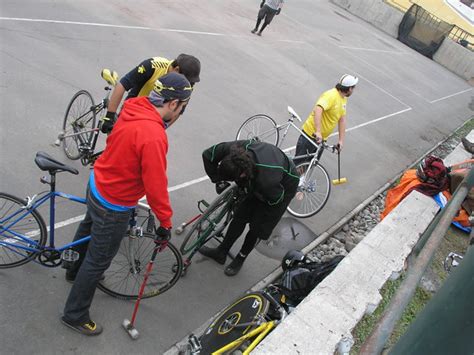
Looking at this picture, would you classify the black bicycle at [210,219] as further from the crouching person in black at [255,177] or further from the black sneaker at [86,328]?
the black sneaker at [86,328]

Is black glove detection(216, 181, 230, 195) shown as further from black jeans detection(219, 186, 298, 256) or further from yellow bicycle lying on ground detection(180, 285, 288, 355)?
yellow bicycle lying on ground detection(180, 285, 288, 355)

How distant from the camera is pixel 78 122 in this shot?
5.51 m

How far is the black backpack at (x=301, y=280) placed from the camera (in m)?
4.01

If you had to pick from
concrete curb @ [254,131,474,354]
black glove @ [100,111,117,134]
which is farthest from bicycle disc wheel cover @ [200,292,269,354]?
black glove @ [100,111,117,134]

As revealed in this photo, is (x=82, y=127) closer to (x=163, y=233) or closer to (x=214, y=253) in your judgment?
(x=214, y=253)

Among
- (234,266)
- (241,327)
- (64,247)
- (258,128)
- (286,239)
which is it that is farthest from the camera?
(258,128)

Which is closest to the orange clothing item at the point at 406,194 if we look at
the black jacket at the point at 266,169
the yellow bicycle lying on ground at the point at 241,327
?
the black jacket at the point at 266,169

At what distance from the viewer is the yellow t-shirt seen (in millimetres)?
6172

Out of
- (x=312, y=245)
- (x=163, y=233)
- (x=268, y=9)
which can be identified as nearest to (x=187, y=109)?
(x=312, y=245)

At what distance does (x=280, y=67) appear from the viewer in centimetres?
1311

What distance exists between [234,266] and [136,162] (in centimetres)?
247

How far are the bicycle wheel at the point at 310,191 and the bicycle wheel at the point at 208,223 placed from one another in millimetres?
2217

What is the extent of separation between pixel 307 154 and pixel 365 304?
10.3 ft

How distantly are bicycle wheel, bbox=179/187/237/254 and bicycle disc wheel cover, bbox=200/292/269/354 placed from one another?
106 centimetres
